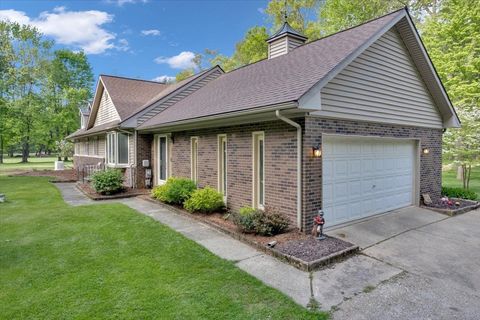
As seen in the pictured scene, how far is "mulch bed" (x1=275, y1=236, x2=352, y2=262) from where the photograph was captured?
503 centimetres

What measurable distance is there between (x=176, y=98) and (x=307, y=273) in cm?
1103

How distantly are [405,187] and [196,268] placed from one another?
730 cm

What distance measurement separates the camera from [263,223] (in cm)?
611

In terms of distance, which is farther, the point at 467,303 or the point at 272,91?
the point at 272,91

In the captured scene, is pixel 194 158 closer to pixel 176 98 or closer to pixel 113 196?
pixel 113 196

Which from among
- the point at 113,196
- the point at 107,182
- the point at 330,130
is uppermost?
the point at 330,130

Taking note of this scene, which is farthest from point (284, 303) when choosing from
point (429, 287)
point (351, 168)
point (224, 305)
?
point (351, 168)

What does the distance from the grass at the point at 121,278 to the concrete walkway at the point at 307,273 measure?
215 mm

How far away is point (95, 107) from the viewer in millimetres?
17734

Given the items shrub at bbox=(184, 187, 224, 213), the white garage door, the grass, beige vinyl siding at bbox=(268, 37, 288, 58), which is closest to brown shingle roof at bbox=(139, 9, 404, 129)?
the white garage door

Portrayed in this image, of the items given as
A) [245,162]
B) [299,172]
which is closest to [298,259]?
[299,172]

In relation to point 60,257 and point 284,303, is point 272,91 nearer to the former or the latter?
point 284,303

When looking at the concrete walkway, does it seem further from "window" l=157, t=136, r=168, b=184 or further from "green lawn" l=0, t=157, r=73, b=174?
"green lawn" l=0, t=157, r=73, b=174

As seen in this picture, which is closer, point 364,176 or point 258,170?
point 258,170
